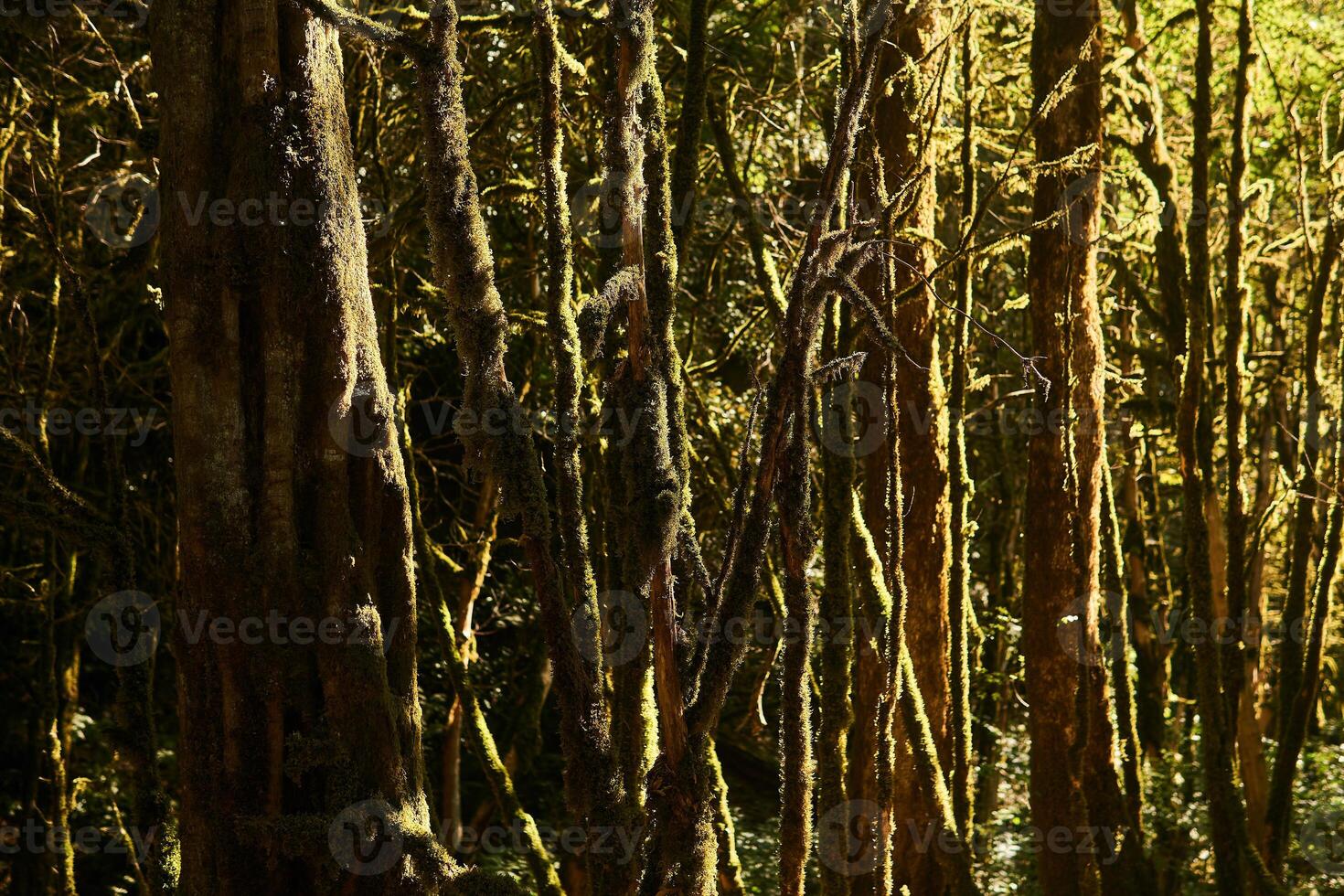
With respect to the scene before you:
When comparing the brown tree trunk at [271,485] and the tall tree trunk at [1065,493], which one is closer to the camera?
the brown tree trunk at [271,485]

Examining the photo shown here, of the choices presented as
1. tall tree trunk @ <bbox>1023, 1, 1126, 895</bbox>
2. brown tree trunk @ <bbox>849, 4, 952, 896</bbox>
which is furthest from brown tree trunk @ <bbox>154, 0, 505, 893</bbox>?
tall tree trunk @ <bbox>1023, 1, 1126, 895</bbox>

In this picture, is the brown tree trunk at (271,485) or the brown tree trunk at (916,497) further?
the brown tree trunk at (916,497)

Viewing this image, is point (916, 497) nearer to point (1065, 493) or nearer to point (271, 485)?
point (1065, 493)

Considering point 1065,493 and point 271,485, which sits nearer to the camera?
point 271,485

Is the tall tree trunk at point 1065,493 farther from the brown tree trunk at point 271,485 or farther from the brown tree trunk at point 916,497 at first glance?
the brown tree trunk at point 271,485

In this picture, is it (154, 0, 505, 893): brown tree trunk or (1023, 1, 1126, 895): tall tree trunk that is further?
(1023, 1, 1126, 895): tall tree trunk

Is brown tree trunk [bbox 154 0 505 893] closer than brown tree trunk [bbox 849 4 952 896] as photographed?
Yes

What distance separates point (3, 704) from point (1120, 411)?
9.22 metres

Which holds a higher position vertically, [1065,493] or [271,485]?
[1065,493]

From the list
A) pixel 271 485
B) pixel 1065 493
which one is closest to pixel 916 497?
pixel 1065 493

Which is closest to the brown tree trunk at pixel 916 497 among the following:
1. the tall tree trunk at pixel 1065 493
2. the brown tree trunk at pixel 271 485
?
the tall tree trunk at pixel 1065 493

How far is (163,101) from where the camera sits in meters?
2.86

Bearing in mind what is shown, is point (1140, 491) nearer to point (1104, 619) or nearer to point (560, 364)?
point (1104, 619)

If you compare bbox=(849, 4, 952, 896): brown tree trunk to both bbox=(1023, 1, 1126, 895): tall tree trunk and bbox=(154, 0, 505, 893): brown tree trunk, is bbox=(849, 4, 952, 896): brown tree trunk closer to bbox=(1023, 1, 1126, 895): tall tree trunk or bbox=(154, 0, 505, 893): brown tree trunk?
bbox=(1023, 1, 1126, 895): tall tree trunk
